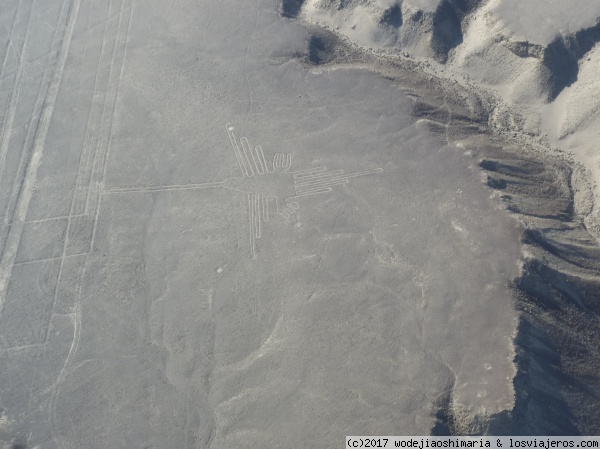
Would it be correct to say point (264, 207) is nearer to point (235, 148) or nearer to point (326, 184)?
point (326, 184)

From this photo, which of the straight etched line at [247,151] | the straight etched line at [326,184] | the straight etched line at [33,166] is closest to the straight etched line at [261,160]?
the straight etched line at [247,151]

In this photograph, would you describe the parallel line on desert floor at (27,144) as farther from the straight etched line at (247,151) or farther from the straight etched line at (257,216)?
the straight etched line at (257,216)

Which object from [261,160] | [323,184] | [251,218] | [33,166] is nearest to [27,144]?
[33,166]

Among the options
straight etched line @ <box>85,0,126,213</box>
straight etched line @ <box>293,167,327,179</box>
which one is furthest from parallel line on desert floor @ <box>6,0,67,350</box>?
straight etched line @ <box>293,167,327,179</box>

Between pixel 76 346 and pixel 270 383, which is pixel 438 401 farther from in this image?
pixel 76 346

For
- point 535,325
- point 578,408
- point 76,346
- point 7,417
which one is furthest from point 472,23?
point 7,417

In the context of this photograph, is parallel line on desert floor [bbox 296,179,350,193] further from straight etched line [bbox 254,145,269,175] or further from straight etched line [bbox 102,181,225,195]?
straight etched line [bbox 102,181,225,195]
